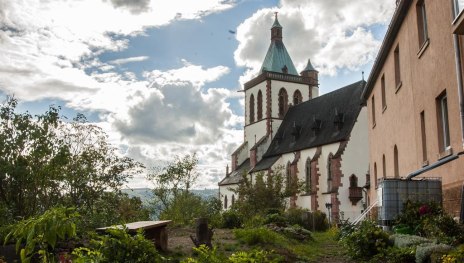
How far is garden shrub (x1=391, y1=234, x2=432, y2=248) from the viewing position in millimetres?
9022

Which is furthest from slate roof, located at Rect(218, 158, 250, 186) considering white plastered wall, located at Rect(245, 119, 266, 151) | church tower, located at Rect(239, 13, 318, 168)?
white plastered wall, located at Rect(245, 119, 266, 151)

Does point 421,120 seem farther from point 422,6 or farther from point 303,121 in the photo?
point 303,121

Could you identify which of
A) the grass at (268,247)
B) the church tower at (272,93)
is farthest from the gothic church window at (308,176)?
the grass at (268,247)

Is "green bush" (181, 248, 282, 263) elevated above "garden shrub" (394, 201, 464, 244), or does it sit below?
below

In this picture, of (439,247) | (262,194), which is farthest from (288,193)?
(439,247)

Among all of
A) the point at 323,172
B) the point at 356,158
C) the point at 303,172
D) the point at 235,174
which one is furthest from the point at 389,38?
the point at 235,174

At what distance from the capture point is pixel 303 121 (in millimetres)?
49188

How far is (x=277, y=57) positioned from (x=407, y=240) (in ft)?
168

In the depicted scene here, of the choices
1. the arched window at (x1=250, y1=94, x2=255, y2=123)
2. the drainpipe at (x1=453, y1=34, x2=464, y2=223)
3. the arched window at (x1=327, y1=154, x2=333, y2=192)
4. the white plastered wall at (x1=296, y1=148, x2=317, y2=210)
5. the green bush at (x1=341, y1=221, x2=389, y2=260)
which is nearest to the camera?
the drainpipe at (x1=453, y1=34, x2=464, y2=223)

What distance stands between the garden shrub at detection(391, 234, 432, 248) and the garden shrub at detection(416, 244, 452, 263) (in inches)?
33.1

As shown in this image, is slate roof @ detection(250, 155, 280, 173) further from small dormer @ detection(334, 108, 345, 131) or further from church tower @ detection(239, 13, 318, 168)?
small dormer @ detection(334, 108, 345, 131)

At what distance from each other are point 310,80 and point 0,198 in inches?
1795

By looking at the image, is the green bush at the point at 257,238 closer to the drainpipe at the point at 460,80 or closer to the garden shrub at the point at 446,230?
the garden shrub at the point at 446,230

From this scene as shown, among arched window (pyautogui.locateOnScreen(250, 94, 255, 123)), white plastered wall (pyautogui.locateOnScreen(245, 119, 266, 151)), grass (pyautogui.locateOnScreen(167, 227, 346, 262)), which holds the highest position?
arched window (pyautogui.locateOnScreen(250, 94, 255, 123))
